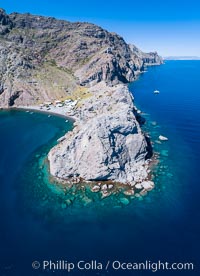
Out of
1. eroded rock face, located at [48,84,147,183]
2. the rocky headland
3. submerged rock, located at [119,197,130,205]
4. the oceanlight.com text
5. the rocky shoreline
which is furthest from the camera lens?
the rocky headland

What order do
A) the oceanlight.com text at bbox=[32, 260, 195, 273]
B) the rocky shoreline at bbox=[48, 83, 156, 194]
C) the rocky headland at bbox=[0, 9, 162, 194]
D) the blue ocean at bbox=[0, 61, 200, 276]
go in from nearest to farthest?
the oceanlight.com text at bbox=[32, 260, 195, 273]
the blue ocean at bbox=[0, 61, 200, 276]
the rocky shoreline at bbox=[48, 83, 156, 194]
the rocky headland at bbox=[0, 9, 162, 194]

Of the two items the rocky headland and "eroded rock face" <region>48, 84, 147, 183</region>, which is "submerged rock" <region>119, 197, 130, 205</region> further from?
"eroded rock face" <region>48, 84, 147, 183</region>

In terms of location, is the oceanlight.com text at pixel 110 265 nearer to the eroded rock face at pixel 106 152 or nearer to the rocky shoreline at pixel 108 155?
the rocky shoreline at pixel 108 155

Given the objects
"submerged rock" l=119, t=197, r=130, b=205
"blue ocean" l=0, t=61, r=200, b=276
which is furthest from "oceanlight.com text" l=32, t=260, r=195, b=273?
"submerged rock" l=119, t=197, r=130, b=205

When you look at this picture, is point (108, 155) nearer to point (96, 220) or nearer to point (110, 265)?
point (96, 220)

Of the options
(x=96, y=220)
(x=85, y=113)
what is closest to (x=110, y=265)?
(x=96, y=220)

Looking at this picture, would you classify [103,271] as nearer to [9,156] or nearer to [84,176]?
[84,176]

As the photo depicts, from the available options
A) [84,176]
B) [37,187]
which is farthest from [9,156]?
[84,176]

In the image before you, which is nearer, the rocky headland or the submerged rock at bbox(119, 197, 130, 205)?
the submerged rock at bbox(119, 197, 130, 205)
